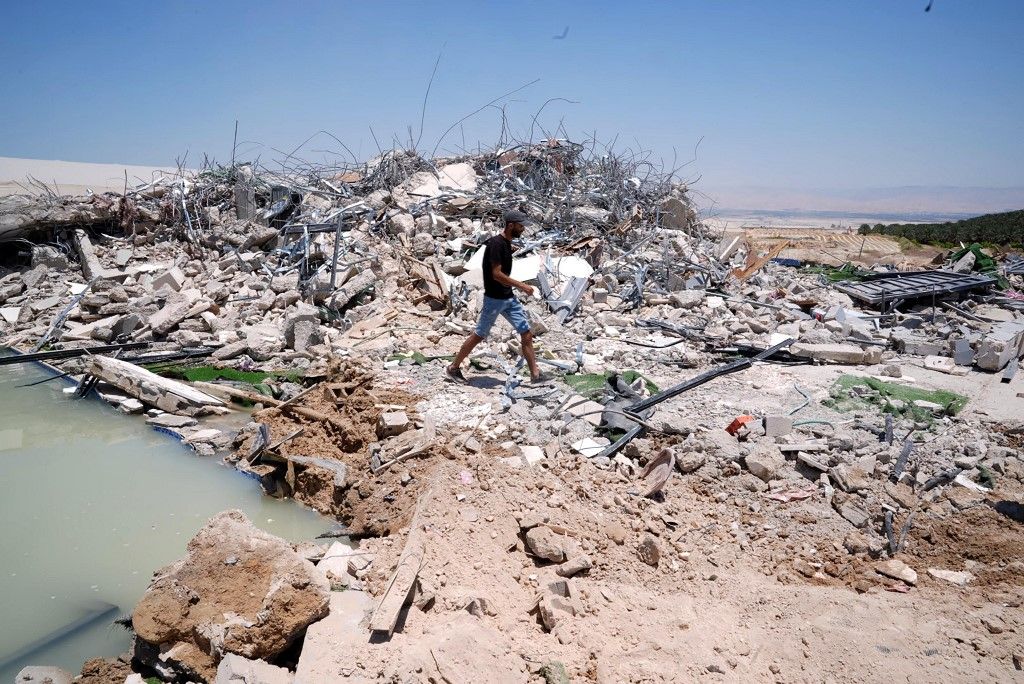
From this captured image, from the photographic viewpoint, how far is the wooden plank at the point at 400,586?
304 centimetres

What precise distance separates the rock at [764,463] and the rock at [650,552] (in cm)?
110

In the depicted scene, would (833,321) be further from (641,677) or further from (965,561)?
(641,677)

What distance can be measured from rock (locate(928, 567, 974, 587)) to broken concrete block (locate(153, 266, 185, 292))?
9.89 metres

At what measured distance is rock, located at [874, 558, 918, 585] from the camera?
374cm

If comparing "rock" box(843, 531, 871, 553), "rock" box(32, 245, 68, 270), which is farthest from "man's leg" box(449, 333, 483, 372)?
"rock" box(32, 245, 68, 270)

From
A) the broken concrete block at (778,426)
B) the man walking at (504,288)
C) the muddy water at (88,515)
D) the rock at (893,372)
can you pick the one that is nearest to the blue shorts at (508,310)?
the man walking at (504,288)

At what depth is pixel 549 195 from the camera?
469 inches

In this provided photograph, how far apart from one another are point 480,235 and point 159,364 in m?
5.06

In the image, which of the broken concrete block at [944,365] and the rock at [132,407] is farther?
the broken concrete block at [944,365]

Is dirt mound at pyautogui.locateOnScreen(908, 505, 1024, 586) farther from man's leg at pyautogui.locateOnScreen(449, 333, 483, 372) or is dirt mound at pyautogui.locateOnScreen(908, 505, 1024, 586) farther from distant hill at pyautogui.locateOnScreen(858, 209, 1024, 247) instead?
distant hill at pyautogui.locateOnScreen(858, 209, 1024, 247)

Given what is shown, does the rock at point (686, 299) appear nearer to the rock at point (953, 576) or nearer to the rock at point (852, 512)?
the rock at point (852, 512)

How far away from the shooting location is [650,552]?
12.9 ft

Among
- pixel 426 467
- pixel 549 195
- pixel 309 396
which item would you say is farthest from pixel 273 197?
pixel 426 467

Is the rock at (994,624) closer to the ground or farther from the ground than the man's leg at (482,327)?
closer to the ground
